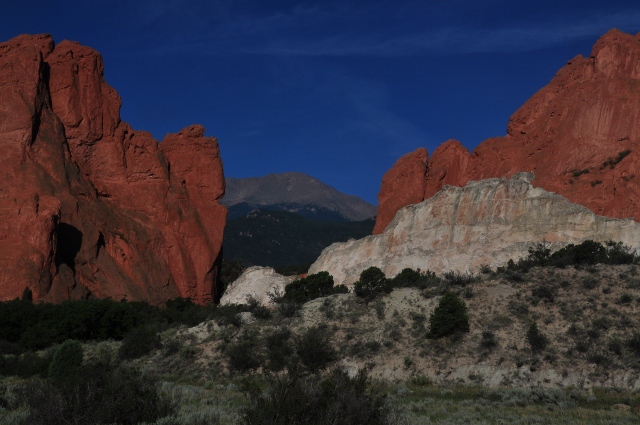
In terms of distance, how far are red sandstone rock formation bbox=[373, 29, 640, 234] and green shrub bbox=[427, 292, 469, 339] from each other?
34.4m

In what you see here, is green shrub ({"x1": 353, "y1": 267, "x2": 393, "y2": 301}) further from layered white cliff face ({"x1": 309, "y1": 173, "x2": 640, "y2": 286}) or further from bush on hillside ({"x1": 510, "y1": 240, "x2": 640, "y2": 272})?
layered white cliff face ({"x1": 309, "y1": 173, "x2": 640, "y2": 286})

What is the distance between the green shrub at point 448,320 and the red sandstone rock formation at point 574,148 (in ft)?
113

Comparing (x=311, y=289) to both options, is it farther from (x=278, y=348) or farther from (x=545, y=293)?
(x=545, y=293)

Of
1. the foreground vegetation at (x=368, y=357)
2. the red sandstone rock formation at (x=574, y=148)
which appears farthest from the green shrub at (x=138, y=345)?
the red sandstone rock formation at (x=574, y=148)

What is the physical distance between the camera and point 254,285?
193ft

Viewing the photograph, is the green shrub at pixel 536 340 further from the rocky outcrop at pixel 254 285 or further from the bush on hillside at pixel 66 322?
the rocky outcrop at pixel 254 285

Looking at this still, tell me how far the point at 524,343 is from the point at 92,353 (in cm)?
1852

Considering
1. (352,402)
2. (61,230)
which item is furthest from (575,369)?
(61,230)

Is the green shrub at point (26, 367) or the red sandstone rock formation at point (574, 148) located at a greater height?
the red sandstone rock formation at point (574, 148)

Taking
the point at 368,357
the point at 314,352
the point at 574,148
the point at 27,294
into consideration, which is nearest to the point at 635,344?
the point at 368,357

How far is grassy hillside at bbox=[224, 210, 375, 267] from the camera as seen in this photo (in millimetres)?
141750

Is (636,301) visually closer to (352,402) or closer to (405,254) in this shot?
(352,402)

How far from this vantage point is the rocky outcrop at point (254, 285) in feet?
189

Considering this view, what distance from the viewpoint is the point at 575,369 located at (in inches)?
897
